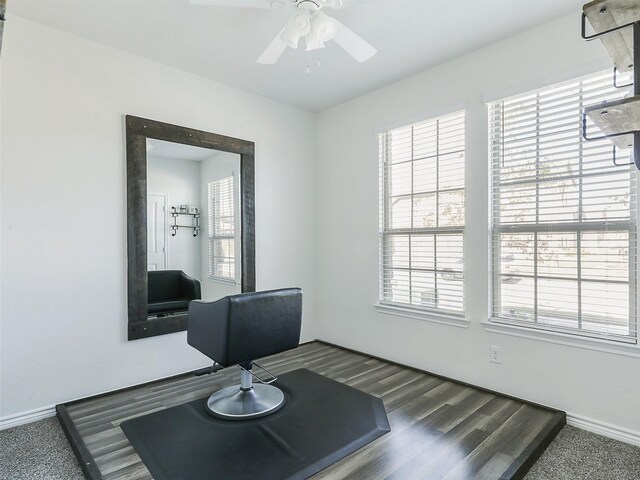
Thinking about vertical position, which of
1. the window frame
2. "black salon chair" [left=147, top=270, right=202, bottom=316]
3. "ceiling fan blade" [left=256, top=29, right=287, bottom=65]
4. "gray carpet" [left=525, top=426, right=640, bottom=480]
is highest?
"ceiling fan blade" [left=256, top=29, right=287, bottom=65]

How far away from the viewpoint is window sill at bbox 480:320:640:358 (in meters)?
2.15

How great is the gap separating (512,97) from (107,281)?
3221mm

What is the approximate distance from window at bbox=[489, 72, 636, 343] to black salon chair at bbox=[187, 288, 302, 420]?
5.10 feet

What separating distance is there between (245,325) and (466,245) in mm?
1788

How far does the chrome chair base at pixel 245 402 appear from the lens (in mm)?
2287

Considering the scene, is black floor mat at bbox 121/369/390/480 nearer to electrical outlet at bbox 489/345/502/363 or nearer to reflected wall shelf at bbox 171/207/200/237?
electrical outlet at bbox 489/345/502/363

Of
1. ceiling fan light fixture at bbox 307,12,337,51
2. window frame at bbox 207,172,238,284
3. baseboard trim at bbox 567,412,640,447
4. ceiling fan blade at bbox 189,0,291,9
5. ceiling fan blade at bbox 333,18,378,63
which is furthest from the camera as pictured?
window frame at bbox 207,172,238,284

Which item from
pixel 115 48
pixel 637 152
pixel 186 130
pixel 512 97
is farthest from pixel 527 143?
pixel 115 48

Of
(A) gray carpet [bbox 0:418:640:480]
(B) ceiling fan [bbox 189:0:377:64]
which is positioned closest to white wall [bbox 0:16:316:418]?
(A) gray carpet [bbox 0:418:640:480]

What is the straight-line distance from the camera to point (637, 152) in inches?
40.3

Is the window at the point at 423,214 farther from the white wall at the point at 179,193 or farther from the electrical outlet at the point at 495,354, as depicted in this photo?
the white wall at the point at 179,193

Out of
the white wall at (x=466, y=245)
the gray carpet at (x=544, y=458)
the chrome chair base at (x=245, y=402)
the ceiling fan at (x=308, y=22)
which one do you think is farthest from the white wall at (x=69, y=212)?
the white wall at (x=466, y=245)

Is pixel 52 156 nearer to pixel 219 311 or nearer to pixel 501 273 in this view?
pixel 219 311

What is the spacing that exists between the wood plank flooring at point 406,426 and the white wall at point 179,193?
0.96 metres
